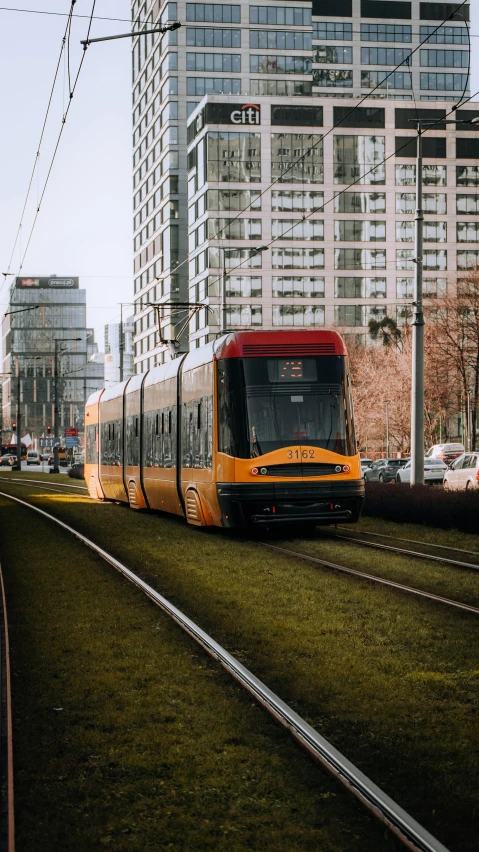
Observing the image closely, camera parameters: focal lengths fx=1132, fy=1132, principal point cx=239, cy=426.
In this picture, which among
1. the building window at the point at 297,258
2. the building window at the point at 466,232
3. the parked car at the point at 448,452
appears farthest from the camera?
the building window at the point at 466,232

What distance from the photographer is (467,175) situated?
354 ft

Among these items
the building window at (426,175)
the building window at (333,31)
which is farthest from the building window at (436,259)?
the building window at (333,31)

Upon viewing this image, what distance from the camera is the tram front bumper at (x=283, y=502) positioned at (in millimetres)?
17547

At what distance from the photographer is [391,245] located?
10600cm

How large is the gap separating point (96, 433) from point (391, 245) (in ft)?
249

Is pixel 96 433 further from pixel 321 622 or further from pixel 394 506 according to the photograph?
pixel 321 622

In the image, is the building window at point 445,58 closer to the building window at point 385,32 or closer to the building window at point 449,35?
the building window at point 449,35

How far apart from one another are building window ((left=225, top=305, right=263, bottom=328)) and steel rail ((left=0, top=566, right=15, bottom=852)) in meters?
93.0

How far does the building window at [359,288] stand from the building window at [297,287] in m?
1.69

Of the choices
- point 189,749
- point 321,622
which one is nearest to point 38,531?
point 321,622

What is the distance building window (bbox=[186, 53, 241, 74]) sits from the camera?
110 m

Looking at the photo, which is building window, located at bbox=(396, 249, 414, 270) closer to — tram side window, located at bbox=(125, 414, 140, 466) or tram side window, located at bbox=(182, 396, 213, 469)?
tram side window, located at bbox=(125, 414, 140, 466)

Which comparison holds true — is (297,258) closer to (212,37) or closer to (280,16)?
(212,37)

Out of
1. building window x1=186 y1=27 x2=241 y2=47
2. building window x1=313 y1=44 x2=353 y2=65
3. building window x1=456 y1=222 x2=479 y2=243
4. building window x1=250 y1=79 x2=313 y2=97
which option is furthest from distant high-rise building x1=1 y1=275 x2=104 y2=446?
building window x1=456 y1=222 x2=479 y2=243
